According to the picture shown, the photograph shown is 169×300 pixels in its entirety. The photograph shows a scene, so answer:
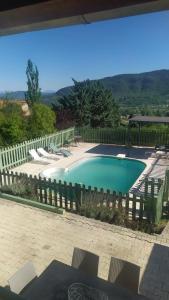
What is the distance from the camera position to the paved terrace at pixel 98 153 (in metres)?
12.0

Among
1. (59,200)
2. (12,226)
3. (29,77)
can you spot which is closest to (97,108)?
(29,77)

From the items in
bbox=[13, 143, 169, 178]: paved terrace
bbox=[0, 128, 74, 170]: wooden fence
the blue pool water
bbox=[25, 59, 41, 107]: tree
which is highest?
bbox=[25, 59, 41, 107]: tree

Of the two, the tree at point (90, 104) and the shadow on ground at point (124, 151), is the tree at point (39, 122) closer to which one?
the shadow on ground at point (124, 151)

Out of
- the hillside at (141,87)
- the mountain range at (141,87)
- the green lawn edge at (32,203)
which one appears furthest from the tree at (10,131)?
the hillside at (141,87)

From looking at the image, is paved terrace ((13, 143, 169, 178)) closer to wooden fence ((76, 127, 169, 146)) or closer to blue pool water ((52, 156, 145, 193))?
blue pool water ((52, 156, 145, 193))

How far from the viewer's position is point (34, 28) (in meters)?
1.33

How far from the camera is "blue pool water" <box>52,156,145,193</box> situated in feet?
39.4

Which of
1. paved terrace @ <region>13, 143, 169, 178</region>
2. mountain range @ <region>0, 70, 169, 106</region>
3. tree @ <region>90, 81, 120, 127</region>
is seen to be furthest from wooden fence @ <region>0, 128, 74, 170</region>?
mountain range @ <region>0, 70, 169, 106</region>

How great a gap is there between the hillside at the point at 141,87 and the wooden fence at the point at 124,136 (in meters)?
45.4

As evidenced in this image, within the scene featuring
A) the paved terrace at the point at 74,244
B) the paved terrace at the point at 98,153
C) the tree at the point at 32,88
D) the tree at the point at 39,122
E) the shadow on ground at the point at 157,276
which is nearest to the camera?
the shadow on ground at the point at 157,276

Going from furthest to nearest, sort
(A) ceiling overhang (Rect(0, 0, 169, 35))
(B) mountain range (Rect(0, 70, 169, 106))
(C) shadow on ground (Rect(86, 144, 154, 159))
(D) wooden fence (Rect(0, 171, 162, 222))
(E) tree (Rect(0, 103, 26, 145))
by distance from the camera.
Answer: (B) mountain range (Rect(0, 70, 169, 106)) < (C) shadow on ground (Rect(86, 144, 154, 159)) < (E) tree (Rect(0, 103, 26, 145)) < (D) wooden fence (Rect(0, 171, 162, 222)) < (A) ceiling overhang (Rect(0, 0, 169, 35))

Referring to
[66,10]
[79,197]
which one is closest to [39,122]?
[79,197]

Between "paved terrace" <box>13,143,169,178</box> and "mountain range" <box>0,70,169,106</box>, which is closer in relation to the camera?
"paved terrace" <box>13,143,169,178</box>

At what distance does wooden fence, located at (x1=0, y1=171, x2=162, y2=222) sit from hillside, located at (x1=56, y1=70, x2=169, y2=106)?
56.1 m
